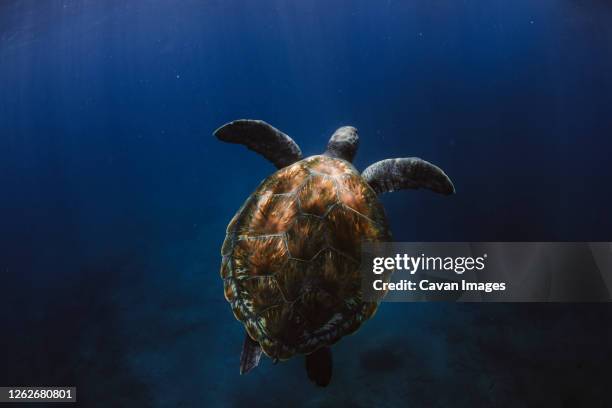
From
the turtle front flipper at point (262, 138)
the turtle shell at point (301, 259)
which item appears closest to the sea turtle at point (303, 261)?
the turtle shell at point (301, 259)

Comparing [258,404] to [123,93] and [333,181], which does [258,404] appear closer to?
[333,181]

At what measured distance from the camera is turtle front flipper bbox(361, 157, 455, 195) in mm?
2793

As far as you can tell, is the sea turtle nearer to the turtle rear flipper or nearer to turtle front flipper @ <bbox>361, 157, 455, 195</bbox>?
the turtle rear flipper

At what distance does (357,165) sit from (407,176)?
783cm

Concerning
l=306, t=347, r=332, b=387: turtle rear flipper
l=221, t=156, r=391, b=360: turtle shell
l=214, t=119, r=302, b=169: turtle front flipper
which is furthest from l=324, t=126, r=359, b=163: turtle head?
l=306, t=347, r=332, b=387: turtle rear flipper

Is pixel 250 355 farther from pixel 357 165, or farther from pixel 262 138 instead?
pixel 357 165

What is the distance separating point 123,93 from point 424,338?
37.0 meters

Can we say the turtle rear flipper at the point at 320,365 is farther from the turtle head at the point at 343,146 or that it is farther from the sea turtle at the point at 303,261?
the turtle head at the point at 343,146

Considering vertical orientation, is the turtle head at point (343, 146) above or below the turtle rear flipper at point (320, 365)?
above

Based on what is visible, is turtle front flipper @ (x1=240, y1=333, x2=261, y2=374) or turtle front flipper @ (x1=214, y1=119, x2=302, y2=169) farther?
turtle front flipper @ (x1=214, y1=119, x2=302, y2=169)

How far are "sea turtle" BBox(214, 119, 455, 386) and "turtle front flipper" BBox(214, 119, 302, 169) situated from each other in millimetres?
720

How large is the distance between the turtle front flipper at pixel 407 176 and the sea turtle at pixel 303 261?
1.64 feet

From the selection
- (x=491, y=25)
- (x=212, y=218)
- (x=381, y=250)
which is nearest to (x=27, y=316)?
(x=212, y=218)

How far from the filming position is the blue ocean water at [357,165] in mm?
4109
